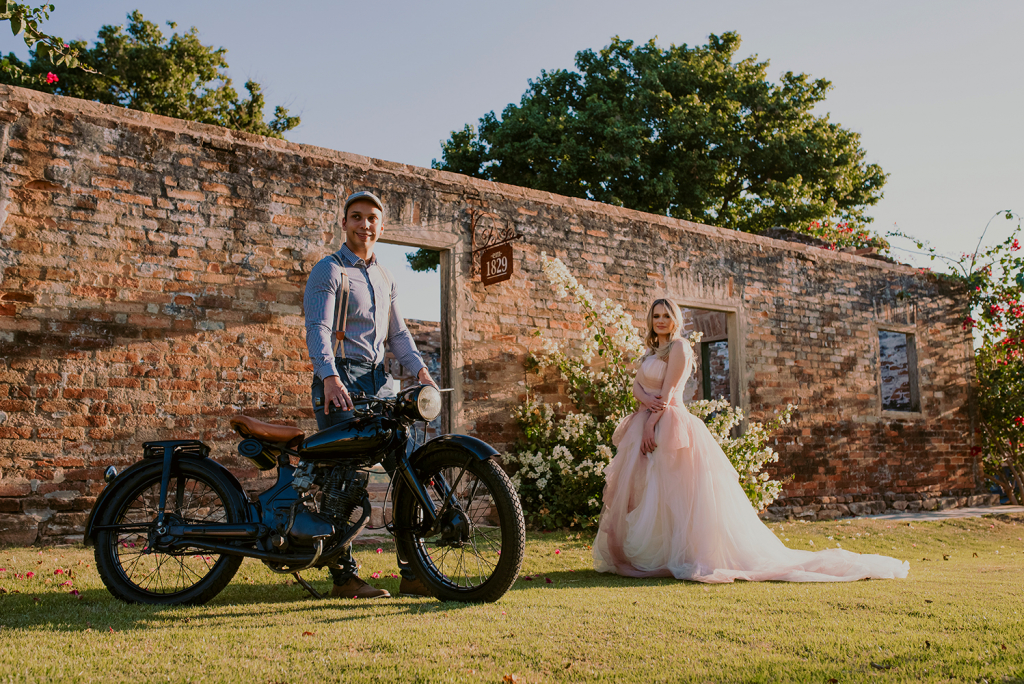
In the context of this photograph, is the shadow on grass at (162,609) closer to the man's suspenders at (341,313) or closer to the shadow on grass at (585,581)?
the shadow on grass at (585,581)

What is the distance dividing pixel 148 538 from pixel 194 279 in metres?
2.89

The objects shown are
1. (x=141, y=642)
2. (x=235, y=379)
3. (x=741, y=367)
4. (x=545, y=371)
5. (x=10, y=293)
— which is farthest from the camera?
(x=741, y=367)

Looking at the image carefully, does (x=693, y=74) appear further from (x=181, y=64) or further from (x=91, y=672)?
(x=91, y=672)

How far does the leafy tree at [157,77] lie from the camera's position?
16.9 m

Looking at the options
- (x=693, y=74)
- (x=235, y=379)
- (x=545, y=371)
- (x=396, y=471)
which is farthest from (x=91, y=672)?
(x=693, y=74)

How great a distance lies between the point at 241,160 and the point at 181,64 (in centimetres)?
1481

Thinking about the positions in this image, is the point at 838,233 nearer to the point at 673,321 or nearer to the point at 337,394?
the point at 673,321

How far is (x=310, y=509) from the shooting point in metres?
2.96

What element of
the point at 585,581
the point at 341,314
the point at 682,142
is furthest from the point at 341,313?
the point at 682,142

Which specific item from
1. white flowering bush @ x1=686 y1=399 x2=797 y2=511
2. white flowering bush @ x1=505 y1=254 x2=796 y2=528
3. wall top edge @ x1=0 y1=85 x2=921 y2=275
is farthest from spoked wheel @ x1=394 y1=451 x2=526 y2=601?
white flowering bush @ x1=686 y1=399 x2=797 y2=511

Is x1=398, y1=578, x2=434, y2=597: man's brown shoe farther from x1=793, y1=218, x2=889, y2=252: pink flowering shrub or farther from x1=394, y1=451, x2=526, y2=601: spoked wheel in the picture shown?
x1=793, y1=218, x2=889, y2=252: pink flowering shrub

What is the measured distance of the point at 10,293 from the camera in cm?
487

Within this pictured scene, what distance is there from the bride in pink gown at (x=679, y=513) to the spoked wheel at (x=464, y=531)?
1.58 meters

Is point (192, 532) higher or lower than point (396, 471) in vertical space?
lower
